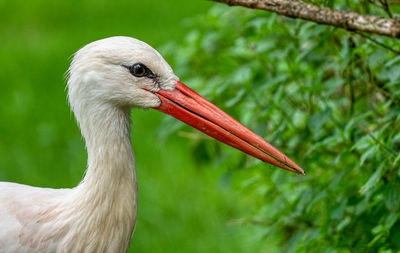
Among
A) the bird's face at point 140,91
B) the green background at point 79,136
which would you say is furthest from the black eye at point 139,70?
the green background at point 79,136

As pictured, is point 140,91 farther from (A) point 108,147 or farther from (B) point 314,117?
(B) point 314,117

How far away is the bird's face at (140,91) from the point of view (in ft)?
9.92

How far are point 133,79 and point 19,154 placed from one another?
154 inches

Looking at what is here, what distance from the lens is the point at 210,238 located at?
5.82 m

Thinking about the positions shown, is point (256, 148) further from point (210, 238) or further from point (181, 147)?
point (181, 147)

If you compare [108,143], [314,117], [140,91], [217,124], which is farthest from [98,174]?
[314,117]

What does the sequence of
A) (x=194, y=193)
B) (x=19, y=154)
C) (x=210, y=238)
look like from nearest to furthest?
(x=210, y=238) → (x=194, y=193) → (x=19, y=154)

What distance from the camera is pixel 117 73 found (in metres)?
3.04

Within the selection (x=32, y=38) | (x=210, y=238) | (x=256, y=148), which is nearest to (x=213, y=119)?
(x=256, y=148)

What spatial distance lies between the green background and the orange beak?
113 cm

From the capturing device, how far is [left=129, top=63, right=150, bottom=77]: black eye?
3.03m

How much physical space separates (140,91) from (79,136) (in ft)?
13.5

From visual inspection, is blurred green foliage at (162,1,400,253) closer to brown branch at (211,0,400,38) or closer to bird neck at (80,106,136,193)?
brown branch at (211,0,400,38)

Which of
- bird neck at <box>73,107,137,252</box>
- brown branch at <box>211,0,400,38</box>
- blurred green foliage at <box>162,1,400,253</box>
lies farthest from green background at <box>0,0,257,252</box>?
brown branch at <box>211,0,400,38</box>
